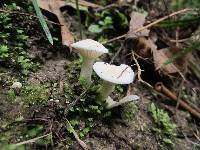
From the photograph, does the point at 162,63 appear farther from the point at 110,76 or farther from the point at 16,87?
the point at 16,87

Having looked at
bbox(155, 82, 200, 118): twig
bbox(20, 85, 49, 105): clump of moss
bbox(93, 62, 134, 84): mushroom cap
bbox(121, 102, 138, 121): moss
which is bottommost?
bbox(155, 82, 200, 118): twig

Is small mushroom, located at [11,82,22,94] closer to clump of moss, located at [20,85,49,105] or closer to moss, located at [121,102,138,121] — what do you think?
clump of moss, located at [20,85,49,105]

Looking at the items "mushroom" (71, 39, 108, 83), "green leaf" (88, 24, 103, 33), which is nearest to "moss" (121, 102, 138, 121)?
"mushroom" (71, 39, 108, 83)

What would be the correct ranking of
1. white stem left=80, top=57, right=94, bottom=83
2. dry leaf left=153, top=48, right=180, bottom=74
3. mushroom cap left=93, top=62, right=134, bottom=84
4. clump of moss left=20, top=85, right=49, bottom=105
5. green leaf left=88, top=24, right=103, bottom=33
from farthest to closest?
green leaf left=88, top=24, right=103, bottom=33, dry leaf left=153, top=48, right=180, bottom=74, white stem left=80, top=57, right=94, bottom=83, clump of moss left=20, top=85, right=49, bottom=105, mushroom cap left=93, top=62, right=134, bottom=84

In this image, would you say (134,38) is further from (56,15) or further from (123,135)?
(123,135)

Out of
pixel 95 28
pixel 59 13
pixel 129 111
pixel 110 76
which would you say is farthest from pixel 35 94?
pixel 95 28

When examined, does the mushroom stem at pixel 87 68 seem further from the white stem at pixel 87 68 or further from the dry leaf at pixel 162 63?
the dry leaf at pixel 162 63
